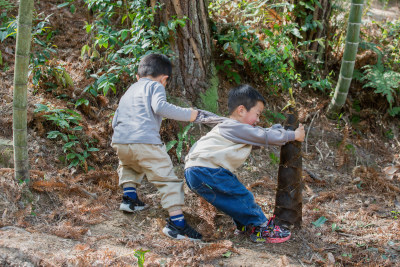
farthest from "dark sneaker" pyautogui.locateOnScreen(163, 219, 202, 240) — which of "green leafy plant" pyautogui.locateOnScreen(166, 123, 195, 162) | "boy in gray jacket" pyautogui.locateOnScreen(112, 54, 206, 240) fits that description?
"green leafy plant" pyautogui.locateOnScreen(166, 123, 195, 162)

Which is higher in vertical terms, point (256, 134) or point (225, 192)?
point (256, 134)

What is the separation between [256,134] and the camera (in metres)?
3.13

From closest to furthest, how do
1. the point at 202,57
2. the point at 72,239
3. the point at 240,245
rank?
the point at 72,239, the point at 240,245, the point at 202,57

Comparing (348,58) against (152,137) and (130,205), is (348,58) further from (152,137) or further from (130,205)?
(130,205)

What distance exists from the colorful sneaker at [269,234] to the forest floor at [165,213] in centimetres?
6

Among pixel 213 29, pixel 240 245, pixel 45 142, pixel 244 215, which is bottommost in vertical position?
pixel 240 245

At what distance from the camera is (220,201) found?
3240 millimetres

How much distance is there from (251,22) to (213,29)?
25.0 inches

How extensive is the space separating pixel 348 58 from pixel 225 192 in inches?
127

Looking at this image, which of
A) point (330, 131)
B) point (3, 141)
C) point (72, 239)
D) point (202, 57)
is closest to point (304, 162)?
point (330, 131)

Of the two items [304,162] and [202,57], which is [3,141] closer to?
[202,57]

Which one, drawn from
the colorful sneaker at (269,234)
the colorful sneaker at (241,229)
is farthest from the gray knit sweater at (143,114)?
the colorful sneaker at (269,234)

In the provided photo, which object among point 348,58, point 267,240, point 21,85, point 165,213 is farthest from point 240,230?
point 348,58

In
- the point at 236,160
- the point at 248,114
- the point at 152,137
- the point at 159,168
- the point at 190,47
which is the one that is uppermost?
the point at 190,47
